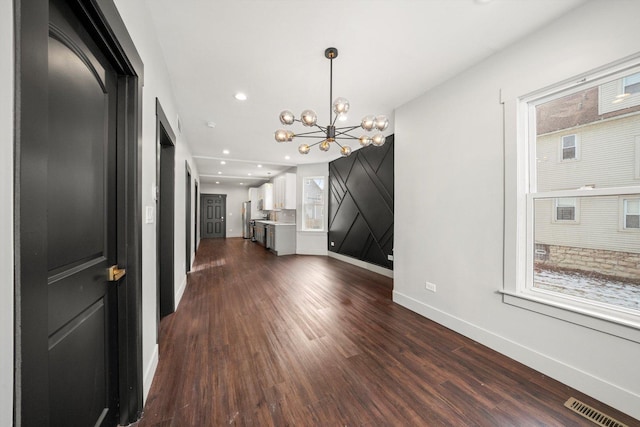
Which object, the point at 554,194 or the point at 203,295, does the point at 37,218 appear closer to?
the point at 554,194

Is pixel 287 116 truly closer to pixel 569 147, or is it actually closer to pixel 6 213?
pixel 6 213

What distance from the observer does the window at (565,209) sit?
5.85ft

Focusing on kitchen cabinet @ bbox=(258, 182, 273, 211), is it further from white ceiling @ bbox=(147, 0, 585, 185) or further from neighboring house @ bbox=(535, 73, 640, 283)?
neighboring house @ bbox=(535, 73, 640, 283)

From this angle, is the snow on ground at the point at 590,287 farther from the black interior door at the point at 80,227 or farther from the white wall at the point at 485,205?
the black interior door at the point at 80,227

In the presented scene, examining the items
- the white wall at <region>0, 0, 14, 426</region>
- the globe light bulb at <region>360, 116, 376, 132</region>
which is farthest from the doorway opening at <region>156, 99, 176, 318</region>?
the white wall at <region>0, 0, 14, 426</region>

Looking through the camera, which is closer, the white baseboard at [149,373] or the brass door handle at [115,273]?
the brass door handle at [115,273]

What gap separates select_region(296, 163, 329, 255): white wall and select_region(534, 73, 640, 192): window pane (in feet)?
16.7

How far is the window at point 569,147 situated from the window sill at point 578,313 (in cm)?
111

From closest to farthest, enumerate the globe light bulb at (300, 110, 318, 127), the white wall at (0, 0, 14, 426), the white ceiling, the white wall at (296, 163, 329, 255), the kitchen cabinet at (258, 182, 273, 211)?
the white wall at (0, 0, 14, 426) < the white ceiling < the globe light bulb at (300, 110, 318, 127) < the white wall at (296, 163, 329, 255) < the kitchen cabinet at (258, 182, 273, 211)

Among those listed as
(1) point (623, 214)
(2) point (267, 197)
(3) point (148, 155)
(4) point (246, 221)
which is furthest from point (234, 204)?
(1) point (623, 214)

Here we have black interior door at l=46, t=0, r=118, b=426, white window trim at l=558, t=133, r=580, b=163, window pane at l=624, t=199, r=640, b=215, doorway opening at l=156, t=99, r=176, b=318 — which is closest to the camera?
black interior door at l=46, t=0, r=118, b=426

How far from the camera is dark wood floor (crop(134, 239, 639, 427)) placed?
144 centimetres

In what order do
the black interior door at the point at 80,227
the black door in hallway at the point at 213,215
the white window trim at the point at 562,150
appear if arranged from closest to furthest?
1. the black interior door at the point at 80,227
2. the white window trim at the point at 562,150
3. the black door in hallway at the point at 213,215

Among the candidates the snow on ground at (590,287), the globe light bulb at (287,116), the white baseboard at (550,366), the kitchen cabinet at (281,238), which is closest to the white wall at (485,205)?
the white baseboard at (550,366)
